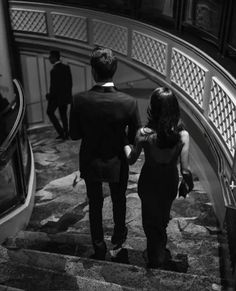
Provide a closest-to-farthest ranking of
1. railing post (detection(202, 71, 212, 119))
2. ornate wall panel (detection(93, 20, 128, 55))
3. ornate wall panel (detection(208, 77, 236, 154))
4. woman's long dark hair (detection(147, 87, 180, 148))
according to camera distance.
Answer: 1. woman's long dark hair (detection(147, 87, 180, 148))
2. ornate wall panel (detection(208, 77, 236, 154))
3. railing post (detection(202, 71, 212, 119))
4. ornate wall panel (detection(93, 20, 128, 55))

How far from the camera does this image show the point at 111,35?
5.40 m

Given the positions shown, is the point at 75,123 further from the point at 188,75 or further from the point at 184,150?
the point at 188,75

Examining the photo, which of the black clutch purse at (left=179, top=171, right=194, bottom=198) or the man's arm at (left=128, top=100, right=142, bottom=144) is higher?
the man's arm at (left=128, top=100, right=142, bottom=144)

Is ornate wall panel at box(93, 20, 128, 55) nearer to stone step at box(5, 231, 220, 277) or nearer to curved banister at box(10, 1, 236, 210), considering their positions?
curved banister at box(10, 1, 236, 210)

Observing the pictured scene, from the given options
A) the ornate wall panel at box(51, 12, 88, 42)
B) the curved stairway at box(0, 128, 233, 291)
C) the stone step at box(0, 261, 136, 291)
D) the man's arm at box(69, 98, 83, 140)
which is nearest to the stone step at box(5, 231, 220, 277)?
the curved stairway at box(0, 128, 233, 291)

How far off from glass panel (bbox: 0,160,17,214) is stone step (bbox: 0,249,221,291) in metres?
0.64

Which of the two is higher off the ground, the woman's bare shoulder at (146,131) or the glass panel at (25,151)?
the woman's bare shoulder at (146,131)

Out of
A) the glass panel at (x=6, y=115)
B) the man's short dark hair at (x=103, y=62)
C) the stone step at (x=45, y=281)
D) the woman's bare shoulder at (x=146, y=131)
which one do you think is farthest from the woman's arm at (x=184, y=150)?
the glass panel at (x=6, y=115)

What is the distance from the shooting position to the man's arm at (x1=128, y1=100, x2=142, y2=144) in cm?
226

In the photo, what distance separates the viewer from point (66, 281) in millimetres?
2236

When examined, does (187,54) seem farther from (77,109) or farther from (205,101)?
(77,109)

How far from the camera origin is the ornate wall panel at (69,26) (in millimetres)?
5777

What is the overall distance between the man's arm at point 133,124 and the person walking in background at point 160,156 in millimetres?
79

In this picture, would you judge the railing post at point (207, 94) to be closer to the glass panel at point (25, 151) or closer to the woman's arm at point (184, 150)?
the woman's arm at point (184, 150)
